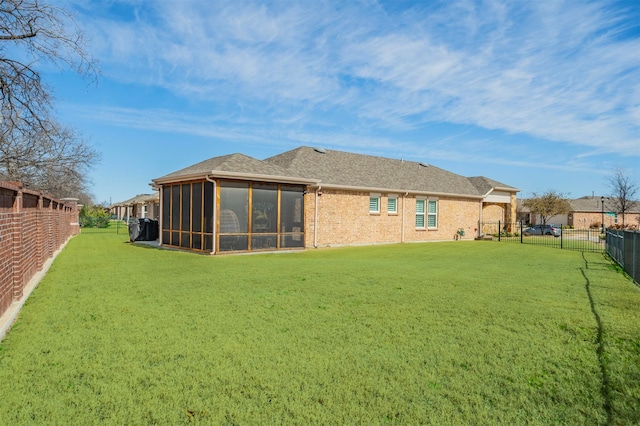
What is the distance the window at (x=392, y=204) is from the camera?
21750 millimetres

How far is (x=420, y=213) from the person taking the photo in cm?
2367

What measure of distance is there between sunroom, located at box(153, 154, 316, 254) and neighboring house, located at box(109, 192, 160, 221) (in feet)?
32.9

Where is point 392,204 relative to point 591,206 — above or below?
below

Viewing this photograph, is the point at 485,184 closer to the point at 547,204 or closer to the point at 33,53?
the point at 33,53

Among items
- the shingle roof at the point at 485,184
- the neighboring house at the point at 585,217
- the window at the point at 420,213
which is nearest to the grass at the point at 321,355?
the window at the point at 420,213

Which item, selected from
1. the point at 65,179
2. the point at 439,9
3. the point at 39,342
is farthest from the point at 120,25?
the point at 65,179

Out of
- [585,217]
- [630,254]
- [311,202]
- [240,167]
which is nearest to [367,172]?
[311,202]

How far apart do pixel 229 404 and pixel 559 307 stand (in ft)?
19.3

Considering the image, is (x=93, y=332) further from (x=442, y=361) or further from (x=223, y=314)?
(x=442, y=361)

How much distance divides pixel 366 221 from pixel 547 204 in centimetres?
4482

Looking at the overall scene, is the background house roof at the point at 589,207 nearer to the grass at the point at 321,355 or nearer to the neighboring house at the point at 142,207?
the neighboring house at the point at 142,207

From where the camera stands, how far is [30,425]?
277 cm

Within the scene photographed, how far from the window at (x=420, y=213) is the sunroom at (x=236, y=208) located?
9270 mm

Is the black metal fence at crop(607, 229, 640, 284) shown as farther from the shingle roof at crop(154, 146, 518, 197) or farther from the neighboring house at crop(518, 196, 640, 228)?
the neighboring house at crop(518, 196, 640, 228)
